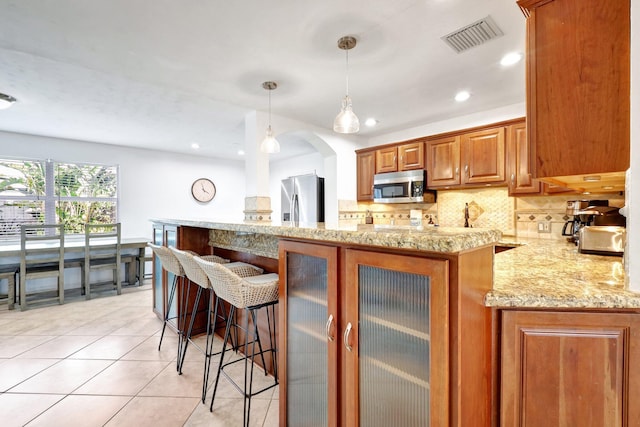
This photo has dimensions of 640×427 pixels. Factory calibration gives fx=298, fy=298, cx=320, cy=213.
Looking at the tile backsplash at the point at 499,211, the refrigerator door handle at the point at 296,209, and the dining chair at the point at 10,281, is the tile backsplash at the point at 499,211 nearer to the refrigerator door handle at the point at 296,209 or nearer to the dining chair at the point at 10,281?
the refrigerator door handle at the point at 296,209

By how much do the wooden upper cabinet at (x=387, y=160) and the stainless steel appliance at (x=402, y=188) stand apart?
0.29 ft

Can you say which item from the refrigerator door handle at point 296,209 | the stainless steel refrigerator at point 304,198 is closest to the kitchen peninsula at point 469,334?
the stainless steel refrigerator at point 304,198

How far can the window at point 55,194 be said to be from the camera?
4.40 metres

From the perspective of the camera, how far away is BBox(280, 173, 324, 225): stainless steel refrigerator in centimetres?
488

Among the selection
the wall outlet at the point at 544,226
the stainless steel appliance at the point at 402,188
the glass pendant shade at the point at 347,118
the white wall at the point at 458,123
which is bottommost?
the wall outlet at the point at 544,226

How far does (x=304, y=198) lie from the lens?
5.07 meters

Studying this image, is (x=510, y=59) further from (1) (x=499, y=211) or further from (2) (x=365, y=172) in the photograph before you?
(2) (x=365, y=172)

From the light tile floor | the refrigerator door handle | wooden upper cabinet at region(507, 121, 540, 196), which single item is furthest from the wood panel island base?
the refrigerator door handle

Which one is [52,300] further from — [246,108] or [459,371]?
[459,371]

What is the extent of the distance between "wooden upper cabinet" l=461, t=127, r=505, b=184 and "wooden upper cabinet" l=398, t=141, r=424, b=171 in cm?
52

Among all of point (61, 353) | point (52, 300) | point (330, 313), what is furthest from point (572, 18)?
point (52, 300)

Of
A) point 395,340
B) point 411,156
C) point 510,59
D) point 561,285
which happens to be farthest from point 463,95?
point 395,340

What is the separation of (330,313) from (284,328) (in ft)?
1.23

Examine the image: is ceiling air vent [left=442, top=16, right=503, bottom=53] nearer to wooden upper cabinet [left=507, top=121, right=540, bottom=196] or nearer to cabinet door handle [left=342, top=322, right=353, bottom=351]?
wooden upper cabinet [left=507, top=121, right=540, bottom=196]
